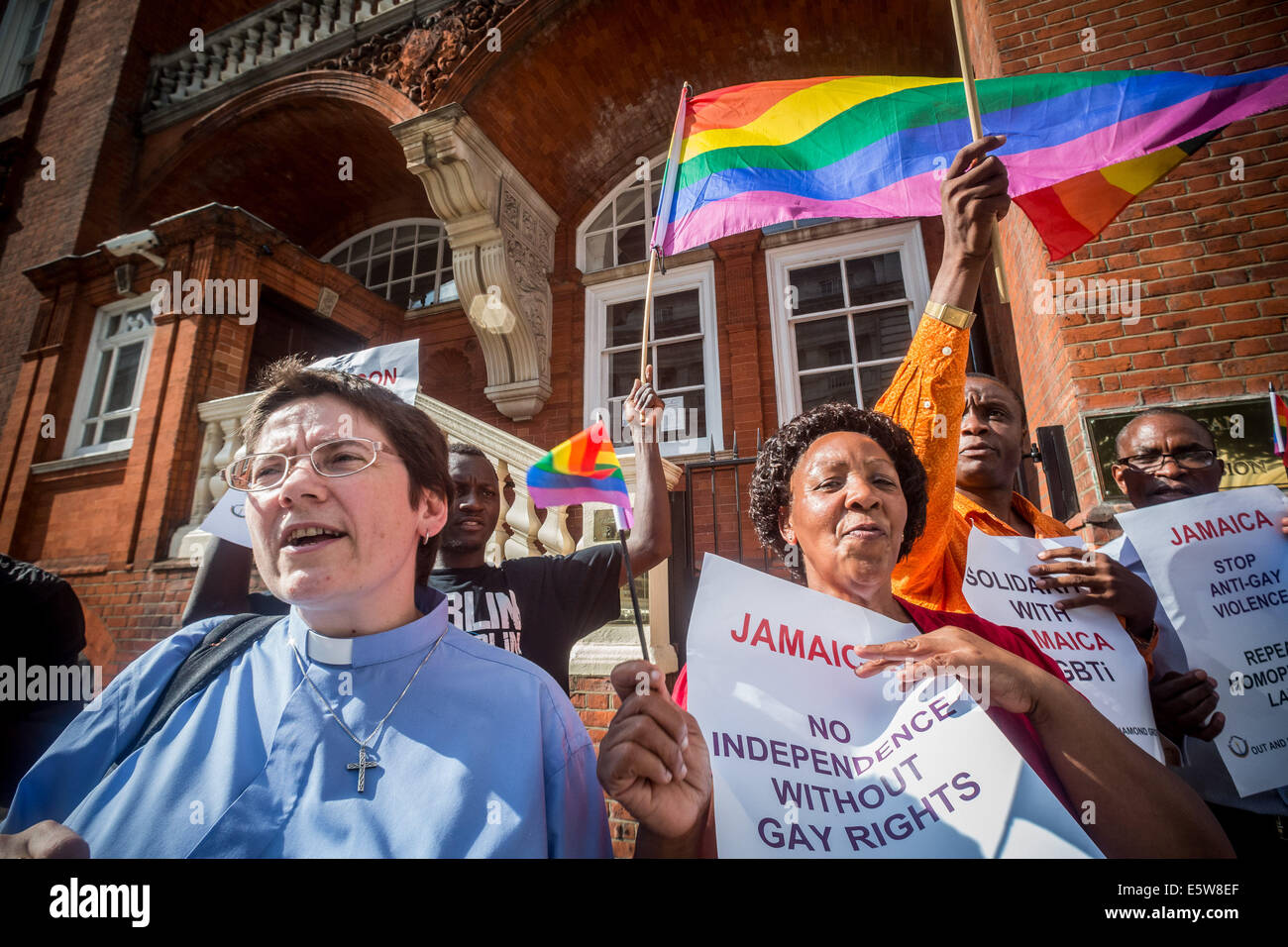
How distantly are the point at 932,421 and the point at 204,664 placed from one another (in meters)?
1.75

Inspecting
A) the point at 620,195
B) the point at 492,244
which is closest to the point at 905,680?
the point at 492,244

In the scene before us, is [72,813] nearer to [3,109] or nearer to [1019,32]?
[1019,32]

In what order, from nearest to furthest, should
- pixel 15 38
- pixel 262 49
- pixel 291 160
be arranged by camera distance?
pixel 262 49, pixel 291 160, pixel 15 38

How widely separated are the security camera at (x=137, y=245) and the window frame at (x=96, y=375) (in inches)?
14.3

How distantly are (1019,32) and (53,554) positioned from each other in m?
9.14

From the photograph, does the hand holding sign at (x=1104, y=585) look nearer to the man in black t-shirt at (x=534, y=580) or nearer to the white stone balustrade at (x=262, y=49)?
the man in black t-shirt at (x=534, y=580)

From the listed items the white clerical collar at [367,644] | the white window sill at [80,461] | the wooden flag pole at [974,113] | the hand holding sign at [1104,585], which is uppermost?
the white window sill at [80,461]

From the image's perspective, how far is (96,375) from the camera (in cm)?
661

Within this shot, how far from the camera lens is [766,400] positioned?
241 inches

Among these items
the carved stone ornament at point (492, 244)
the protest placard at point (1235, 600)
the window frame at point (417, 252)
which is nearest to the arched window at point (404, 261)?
the window frame at point (417, 252)

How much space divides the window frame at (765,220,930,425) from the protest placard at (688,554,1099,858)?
16.5 feet

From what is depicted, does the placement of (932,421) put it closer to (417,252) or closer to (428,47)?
(428,47)

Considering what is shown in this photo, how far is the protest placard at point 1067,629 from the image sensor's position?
1.50m
